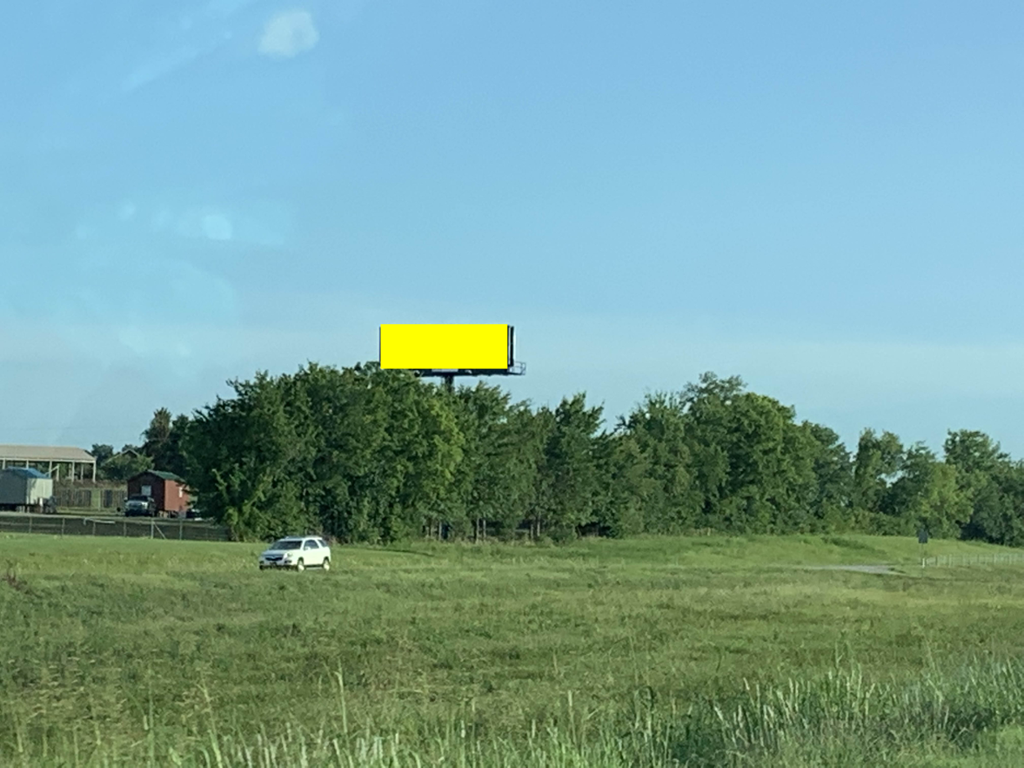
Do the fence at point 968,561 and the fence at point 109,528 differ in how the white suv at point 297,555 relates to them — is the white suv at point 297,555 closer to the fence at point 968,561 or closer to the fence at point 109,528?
the fence at point 109,528

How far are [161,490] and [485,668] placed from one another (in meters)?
116

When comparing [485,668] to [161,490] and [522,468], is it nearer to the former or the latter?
[522,468]

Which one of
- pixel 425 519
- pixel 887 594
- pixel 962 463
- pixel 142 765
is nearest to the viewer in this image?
pixel 142 765

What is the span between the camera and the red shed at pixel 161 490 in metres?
134

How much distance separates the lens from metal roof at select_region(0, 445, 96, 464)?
153000 mm

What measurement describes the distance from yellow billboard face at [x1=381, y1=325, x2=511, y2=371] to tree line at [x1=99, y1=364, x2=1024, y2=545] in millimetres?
3236

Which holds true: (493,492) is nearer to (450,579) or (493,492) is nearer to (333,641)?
(450,579)

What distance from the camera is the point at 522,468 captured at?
99875mm

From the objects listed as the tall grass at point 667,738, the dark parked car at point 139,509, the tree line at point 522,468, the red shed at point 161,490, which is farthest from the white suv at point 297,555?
the red shed at point 161,490

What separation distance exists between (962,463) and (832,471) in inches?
1972

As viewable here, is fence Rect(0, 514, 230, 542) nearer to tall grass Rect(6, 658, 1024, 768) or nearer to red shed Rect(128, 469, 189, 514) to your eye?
red shed Rect(128, 469, 189, 514)

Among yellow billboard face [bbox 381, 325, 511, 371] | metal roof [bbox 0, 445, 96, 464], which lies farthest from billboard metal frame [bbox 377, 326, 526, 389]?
metal roof [bbox 0, 445, 96, 464]

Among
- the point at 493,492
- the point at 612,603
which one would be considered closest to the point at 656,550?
the point at 493,492

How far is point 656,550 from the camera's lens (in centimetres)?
9388
